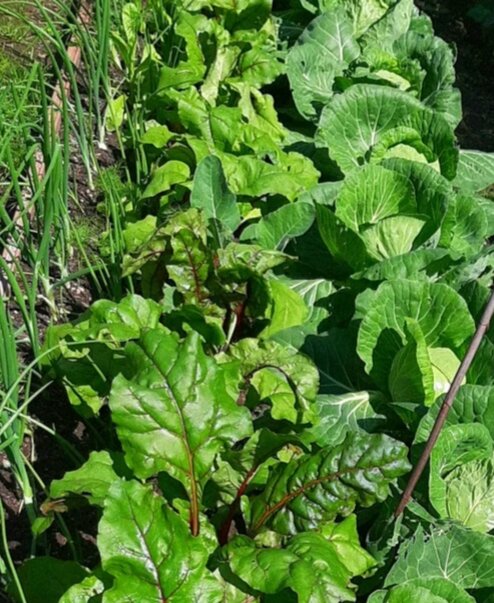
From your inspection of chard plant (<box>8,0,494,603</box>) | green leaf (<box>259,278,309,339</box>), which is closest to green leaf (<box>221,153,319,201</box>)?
chard plant (<box>8,0,494,603</box>)

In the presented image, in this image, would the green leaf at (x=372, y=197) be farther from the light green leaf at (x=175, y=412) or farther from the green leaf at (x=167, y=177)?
the light green leaf at (x=175, y=412)

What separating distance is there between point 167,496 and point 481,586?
680 mm

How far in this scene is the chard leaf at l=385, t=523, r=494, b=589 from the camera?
6.07 ft

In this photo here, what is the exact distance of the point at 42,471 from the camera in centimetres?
222

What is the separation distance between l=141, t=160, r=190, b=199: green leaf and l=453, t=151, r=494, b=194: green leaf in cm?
A: 100

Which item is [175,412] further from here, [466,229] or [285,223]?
[466,229]

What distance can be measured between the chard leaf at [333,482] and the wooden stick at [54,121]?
0.93 m

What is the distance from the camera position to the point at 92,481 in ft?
6.01

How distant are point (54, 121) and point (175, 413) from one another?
116cm

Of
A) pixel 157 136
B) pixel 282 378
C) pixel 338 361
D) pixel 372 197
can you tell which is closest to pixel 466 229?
pixel 372 197

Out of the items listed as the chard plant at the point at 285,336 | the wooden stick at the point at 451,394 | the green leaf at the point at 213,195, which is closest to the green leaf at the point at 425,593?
the chard plant at the point at 285,336

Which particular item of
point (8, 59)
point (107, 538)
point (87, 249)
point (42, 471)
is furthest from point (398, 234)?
point (8, 59)

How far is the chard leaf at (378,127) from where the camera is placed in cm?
289

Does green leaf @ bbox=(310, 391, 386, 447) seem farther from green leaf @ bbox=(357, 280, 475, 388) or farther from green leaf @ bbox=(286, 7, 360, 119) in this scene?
green leaf @ bbox=(286, 7, 360, 119)
